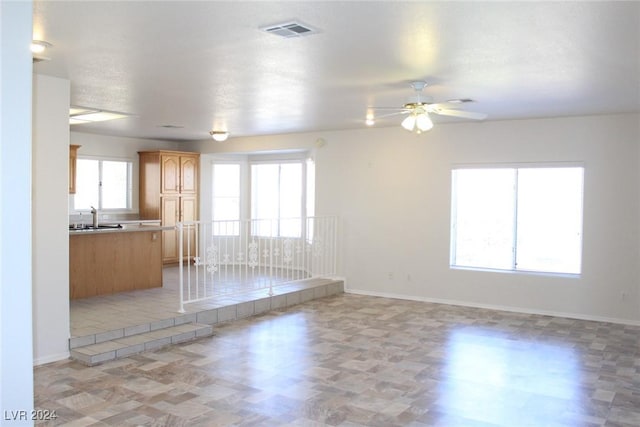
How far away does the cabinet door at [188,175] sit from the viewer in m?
9.79

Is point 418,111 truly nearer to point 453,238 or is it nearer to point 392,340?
point 392,340

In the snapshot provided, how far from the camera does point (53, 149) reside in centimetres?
467

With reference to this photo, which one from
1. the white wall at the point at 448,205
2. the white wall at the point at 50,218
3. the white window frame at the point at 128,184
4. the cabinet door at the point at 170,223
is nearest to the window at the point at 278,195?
the white wall at the point at 448,205

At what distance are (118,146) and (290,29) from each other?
23.3ft

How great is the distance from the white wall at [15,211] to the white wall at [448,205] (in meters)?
6.66

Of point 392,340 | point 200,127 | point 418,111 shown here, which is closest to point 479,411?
point 392,340

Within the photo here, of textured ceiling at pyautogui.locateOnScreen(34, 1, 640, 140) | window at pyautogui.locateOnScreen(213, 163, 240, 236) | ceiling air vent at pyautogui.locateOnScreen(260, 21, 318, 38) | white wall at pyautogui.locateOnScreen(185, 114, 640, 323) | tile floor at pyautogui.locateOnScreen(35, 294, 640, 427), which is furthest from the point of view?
window at pyautogui.locateOnScreen(213, 163, 240, 236)

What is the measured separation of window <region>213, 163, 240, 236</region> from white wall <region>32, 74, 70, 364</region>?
18.3 ft

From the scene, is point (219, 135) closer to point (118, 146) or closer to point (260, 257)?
point (118, 146)

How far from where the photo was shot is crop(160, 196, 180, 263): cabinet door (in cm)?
952

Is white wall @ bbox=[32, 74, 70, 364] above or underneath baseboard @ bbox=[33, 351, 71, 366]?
above

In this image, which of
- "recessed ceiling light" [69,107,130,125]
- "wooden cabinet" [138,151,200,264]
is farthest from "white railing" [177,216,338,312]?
"recessed ceiling light" [69,107,130,125]

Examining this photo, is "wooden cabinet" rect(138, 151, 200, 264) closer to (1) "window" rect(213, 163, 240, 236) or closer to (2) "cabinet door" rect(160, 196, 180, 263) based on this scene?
(2) "cabinet door" rect(160, 196, 180, 263)

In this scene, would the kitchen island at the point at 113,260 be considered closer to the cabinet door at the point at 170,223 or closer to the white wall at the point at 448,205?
the cabinet door at the point at 170,223
